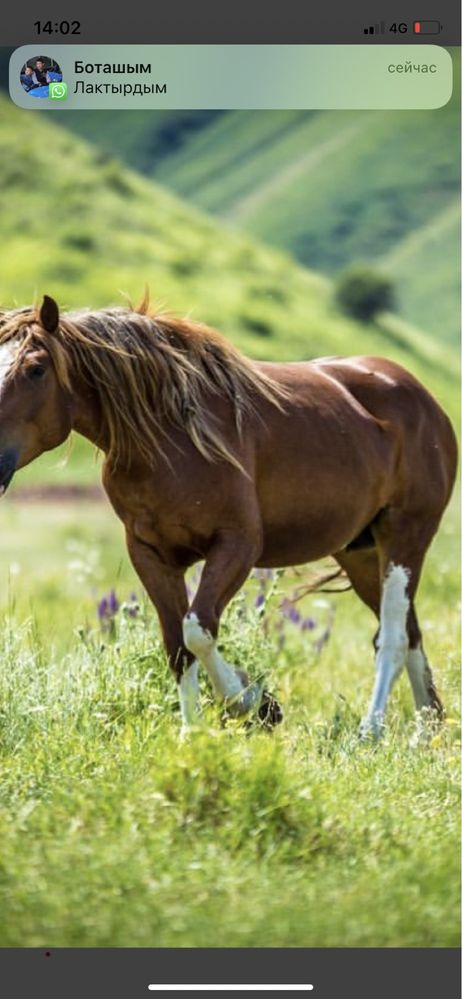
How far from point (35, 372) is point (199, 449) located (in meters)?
0.76

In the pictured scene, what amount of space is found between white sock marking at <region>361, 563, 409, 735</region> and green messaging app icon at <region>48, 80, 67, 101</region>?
113 inches

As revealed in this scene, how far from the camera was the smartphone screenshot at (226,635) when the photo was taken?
4266 millimetres

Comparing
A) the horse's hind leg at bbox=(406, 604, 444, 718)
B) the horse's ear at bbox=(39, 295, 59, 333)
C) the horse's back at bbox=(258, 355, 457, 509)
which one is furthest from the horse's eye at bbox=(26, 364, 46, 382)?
the horse's hind leg at bbox=(406, 604, 444, 718)

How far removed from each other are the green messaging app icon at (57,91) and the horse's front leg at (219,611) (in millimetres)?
1775

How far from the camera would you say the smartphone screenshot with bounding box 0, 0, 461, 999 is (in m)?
4.27

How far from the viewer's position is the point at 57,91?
559 centimetres

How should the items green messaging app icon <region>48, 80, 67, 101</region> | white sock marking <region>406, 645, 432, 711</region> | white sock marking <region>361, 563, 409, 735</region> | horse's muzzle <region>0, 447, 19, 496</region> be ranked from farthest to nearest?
white sock marking <region>406, 645, 432, 711</region>, white sock marking <region>361, 563, 409, 735</region>, horse's muzzle <region>0, 447, 19, 496</region>, green messaging app icon <region>48, 80, 67, 101</region>

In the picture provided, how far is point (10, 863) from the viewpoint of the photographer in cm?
468

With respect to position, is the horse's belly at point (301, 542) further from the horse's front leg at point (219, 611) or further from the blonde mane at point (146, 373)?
the blonde mane at point (146, 373)

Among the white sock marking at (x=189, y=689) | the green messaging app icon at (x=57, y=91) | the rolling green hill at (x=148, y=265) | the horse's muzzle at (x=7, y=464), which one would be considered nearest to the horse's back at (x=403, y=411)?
the white sock marking at (x=189, y=689)

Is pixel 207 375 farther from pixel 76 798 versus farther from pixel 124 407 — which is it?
pixel 76 798

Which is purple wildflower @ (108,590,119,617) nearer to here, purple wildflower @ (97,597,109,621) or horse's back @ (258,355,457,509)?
purple wildflower @ (97,597,109,621)
